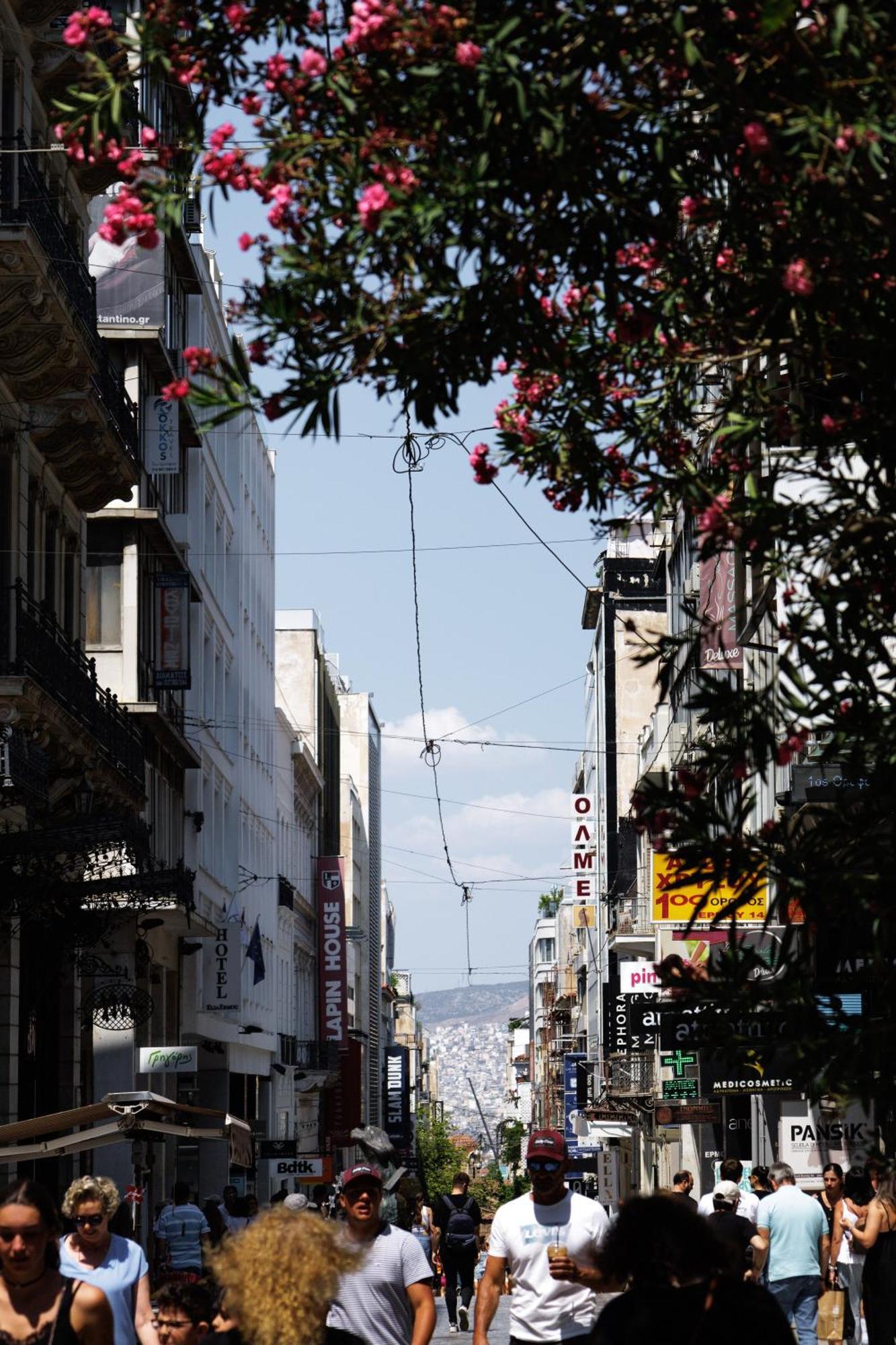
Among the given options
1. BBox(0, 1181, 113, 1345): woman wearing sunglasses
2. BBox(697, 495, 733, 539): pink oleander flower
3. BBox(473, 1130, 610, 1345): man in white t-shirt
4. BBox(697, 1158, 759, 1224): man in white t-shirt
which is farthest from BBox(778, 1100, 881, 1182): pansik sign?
BBox(697, 495, 733, 539): pink oleander flower

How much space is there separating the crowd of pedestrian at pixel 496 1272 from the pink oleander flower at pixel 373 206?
2718 millimetres

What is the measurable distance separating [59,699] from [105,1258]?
44.5 ft

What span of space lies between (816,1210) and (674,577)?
36.1 metres

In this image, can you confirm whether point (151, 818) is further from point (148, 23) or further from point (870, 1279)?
point (148, 23)

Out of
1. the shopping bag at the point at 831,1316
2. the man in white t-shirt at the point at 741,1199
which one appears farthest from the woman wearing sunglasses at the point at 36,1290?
the shopping bag at the point at 831,1316

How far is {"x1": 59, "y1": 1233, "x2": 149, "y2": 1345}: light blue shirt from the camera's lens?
9.36m

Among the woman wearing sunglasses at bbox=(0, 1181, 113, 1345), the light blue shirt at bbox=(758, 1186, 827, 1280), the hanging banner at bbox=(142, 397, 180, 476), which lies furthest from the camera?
the hanging banner at bbox=(142, 397, 180, 476)

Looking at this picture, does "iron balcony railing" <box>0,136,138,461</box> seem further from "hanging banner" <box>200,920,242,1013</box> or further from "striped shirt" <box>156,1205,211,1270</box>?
"hanging banner" <box>200,920,242,1013</box>

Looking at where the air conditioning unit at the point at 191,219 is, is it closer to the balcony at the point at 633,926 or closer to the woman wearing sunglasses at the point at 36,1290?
the balcony at the point at 633,926

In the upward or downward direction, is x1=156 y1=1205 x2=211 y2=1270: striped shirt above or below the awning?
below

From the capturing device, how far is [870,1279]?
11188mm

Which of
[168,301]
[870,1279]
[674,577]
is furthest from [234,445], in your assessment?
[870,1279]

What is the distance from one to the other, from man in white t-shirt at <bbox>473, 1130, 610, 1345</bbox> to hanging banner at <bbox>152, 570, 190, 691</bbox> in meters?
28.7

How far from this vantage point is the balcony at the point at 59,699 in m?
21.8
